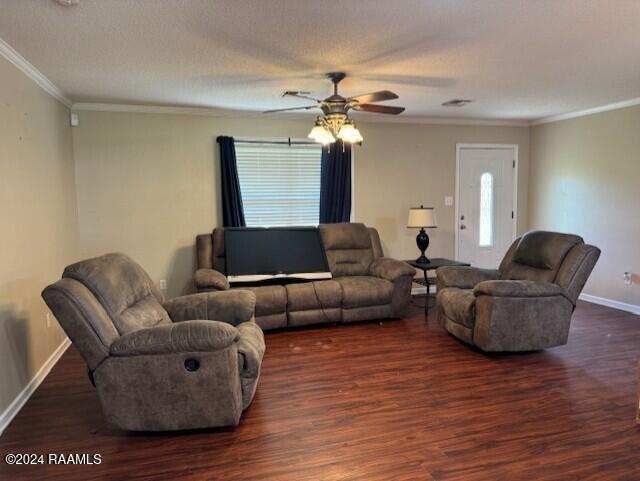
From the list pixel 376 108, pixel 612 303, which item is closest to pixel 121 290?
pixel 376 108

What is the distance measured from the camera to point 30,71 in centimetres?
337

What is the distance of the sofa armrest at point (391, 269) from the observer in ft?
15.4

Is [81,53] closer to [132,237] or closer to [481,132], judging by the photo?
[132,237]

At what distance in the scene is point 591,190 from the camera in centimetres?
547

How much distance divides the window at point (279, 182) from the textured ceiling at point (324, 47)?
929 mm

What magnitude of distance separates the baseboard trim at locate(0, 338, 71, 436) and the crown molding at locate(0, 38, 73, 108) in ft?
7.19

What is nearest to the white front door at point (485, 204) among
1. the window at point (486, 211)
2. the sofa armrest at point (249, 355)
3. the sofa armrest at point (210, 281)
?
the window at point (486, 211)

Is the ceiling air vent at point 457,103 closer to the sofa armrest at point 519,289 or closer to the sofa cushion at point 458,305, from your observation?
the sofa cushion at point 458,305

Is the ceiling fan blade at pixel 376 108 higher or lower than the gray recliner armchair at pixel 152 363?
higher

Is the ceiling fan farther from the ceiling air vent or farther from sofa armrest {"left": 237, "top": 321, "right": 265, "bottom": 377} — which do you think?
sofa armrest {"left": 237, "top": 321, "right": 265, "bottom": 377}

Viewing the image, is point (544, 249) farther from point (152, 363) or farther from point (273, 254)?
point (152, 363)

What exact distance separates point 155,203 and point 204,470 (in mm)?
3504

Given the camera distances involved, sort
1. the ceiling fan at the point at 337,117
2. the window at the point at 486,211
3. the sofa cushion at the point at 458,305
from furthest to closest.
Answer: the window at the point at 486,211, the sofa cushion at the point at 458,305, the ceiling fan at the point at 337,117

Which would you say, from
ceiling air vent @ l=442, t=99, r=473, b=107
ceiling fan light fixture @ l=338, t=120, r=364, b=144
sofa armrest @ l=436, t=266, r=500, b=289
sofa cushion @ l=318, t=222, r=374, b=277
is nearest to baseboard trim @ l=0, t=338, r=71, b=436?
sofa cushion @ l=318, t=222, r=374, b=277
